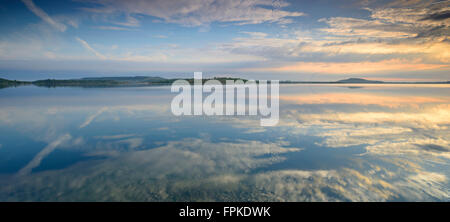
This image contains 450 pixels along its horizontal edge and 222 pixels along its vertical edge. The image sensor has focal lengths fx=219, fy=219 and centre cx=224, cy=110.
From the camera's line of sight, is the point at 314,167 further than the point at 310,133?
No

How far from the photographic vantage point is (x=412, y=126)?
1204cm

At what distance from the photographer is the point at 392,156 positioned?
24.8ft

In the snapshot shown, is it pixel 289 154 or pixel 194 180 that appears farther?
pixel 289 154

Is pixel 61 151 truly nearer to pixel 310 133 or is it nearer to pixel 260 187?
pixel 260 187

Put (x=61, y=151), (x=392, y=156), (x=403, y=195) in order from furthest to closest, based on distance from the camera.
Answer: (x=61, y=151), (x=392, y=156), (x=403, y=195)
